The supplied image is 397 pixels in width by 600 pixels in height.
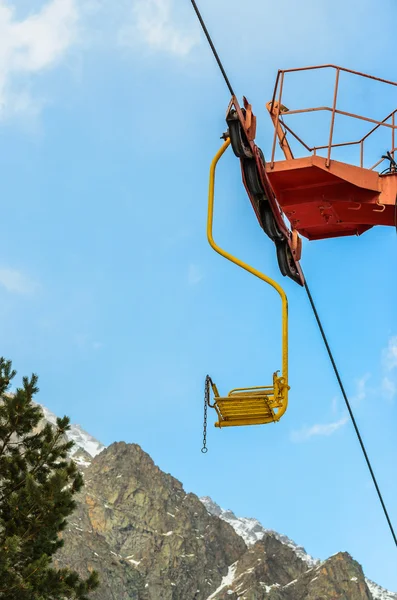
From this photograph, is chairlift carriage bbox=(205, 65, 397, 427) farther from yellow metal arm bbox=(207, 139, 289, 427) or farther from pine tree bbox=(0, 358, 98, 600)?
pine tree bbox=(0, 358, 98, 600)

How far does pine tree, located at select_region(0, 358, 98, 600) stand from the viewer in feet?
63.7

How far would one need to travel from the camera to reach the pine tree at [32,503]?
765 inches

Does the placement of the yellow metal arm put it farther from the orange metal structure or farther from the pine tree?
the pine tree

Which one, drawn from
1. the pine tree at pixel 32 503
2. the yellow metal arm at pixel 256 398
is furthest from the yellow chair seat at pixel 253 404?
the pine tree at pixel 32 503

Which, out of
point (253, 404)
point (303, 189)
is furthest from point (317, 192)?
point (253, 404)

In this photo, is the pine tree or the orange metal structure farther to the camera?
the pine tree

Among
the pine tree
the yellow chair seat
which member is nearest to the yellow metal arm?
the yellow chair seat

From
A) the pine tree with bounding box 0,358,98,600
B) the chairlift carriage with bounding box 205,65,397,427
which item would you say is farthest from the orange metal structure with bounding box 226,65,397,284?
the pine tree with bounding box 0,358,98,600

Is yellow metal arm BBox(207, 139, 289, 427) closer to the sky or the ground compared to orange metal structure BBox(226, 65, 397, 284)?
closer to the ground

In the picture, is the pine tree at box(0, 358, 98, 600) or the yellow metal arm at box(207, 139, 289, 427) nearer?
the yellow metal arm at box(207, 139, 289, 427)

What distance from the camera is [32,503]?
66.4 feet

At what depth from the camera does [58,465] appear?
70.1 ft

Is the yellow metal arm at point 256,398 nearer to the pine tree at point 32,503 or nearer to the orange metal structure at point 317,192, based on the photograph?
the orange metal structure at point 317,192

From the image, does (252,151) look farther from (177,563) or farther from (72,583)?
(177,563)
